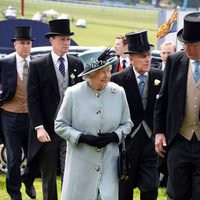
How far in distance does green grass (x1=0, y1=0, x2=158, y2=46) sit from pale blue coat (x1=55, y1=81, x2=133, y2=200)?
42.2 metres

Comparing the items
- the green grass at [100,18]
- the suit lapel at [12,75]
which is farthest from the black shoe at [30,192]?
the green grass at [100,18]

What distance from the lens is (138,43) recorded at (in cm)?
777

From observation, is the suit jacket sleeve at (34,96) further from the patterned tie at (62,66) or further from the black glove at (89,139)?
the black glove at (89,139)

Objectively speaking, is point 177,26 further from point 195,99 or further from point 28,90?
point 195,99

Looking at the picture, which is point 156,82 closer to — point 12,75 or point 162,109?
point 162,109

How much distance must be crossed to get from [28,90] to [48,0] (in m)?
58.5

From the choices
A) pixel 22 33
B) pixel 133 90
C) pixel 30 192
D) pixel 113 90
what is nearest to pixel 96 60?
pixel 113 90

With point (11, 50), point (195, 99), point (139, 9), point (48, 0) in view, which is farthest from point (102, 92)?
point (48, 0)

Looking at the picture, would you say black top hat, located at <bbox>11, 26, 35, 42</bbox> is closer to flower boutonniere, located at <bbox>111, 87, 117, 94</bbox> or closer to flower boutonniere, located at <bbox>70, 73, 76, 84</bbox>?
flower boutonniere, located at <bbox>70, 73, 76, 84</bbox>

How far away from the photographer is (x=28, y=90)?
7984 millimetres

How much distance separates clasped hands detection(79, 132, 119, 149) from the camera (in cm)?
613

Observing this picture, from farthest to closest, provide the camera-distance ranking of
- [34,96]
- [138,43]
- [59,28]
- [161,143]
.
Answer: [59,28], [34,96], [138,43], [161,143]

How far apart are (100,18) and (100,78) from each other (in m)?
59.6

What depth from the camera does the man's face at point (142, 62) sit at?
25.2 feet
